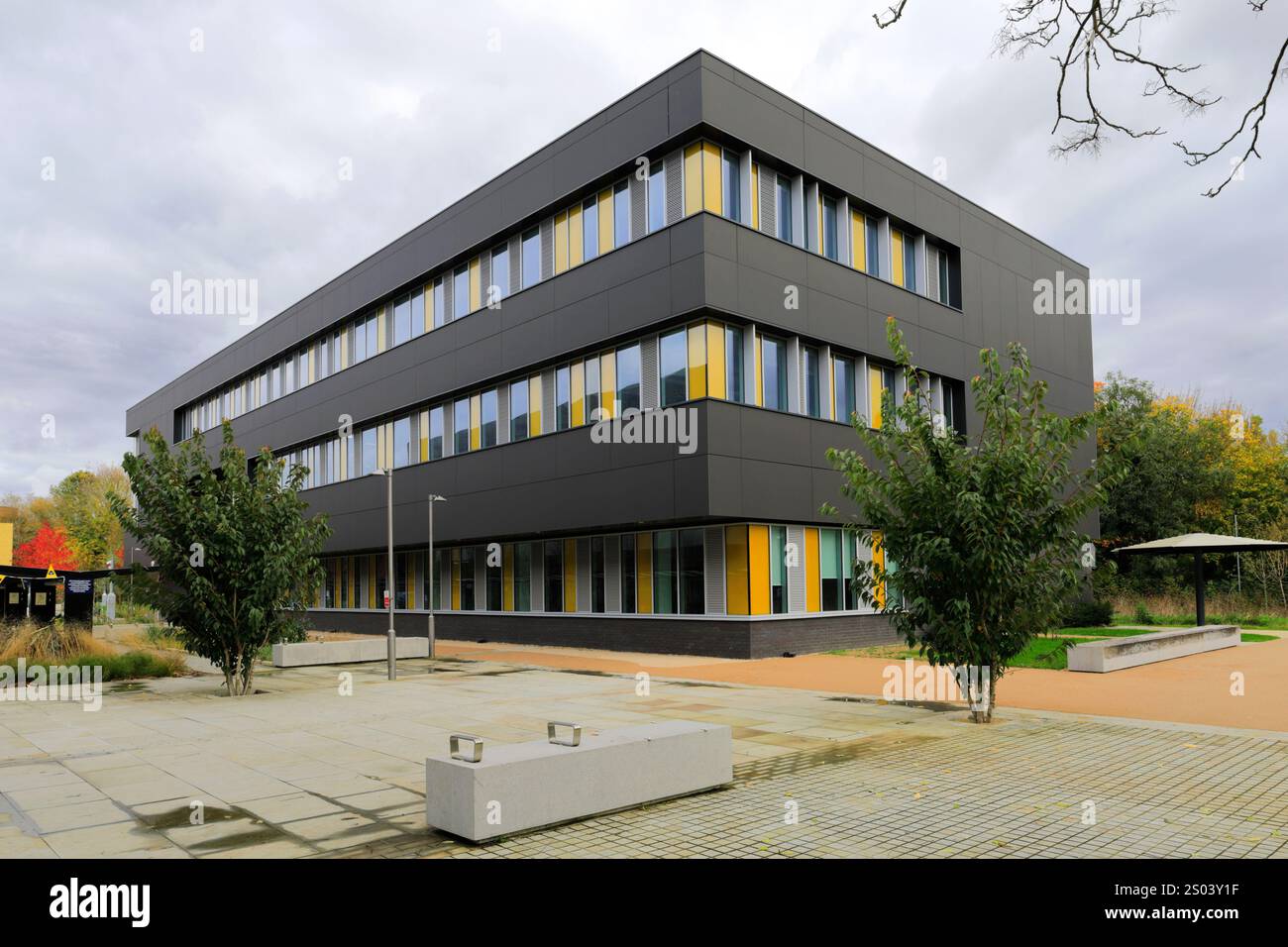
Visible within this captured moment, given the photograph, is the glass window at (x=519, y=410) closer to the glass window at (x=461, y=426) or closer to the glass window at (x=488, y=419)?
the glass window at (x=488, y=419)

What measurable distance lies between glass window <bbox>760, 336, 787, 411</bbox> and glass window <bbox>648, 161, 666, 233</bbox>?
429 centimetres

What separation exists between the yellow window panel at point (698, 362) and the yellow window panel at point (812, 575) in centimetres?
545

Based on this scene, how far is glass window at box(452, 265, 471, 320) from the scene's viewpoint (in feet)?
116

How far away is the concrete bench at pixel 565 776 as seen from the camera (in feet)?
24.8

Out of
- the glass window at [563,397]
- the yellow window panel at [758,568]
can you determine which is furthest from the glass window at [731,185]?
the yellow window panel at [758,568]

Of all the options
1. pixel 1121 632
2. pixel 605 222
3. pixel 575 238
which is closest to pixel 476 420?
pixel 575 238

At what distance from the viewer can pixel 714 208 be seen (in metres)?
25.7

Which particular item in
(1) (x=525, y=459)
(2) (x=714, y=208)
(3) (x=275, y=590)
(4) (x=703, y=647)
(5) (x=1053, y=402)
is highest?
(2) (x=714, y=208)

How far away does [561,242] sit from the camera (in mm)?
30547

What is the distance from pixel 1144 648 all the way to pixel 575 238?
19.1 meters

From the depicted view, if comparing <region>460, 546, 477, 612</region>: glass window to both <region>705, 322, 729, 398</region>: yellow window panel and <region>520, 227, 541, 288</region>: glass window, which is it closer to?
<region>520, 227, 541, 288</region>: glass window
